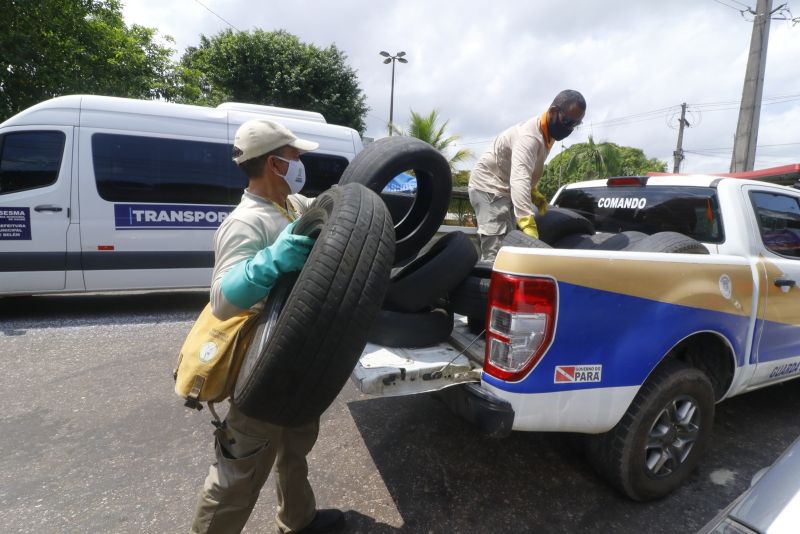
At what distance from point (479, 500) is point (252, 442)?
1.29 metres

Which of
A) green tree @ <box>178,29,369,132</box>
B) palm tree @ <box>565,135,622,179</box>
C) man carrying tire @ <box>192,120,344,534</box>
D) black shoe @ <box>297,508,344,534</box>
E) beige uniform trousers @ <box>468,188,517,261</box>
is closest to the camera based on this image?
man carrying tire @ <box>192,120,344,534</box>

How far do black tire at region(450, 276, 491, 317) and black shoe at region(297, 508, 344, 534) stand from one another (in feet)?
3.83

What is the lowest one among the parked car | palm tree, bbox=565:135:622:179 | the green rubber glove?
the parked car

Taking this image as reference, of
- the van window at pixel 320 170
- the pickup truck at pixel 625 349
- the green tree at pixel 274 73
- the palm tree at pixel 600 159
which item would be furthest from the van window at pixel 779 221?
the green tree at pixel 274 73

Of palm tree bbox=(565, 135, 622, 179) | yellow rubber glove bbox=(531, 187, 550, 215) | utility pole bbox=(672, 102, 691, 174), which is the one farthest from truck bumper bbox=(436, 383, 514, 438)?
utility pole bbox=(672, 102, 691, 174)

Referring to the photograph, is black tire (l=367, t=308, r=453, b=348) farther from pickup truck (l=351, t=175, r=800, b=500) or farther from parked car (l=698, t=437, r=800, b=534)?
A: parked car (l=698, t=437, r=800, b=534)

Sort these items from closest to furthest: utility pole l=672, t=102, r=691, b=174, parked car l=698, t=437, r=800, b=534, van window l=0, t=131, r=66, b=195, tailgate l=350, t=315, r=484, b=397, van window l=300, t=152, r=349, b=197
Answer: parked car l=698, t=437, r=800, b=534
tailgate l=350, t=315, r=484, b=397
van window l=0, t=131, r=66, b=195
van window l=300, t=152, r=349, b=197
utility pole l=672, t=102, r=691, b=174

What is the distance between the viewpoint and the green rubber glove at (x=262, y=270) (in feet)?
4.93

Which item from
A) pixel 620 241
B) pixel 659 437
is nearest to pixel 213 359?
pixel 659 437

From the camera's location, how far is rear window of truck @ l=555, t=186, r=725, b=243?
3057mm

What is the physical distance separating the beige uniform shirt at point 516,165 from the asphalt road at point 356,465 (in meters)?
1.58

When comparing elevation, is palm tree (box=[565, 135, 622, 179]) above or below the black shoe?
above

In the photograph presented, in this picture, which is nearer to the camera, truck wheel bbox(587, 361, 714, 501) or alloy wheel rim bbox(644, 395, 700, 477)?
truck wheel bbox(587, 361, 714, 501)

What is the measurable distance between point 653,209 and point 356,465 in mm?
2803
